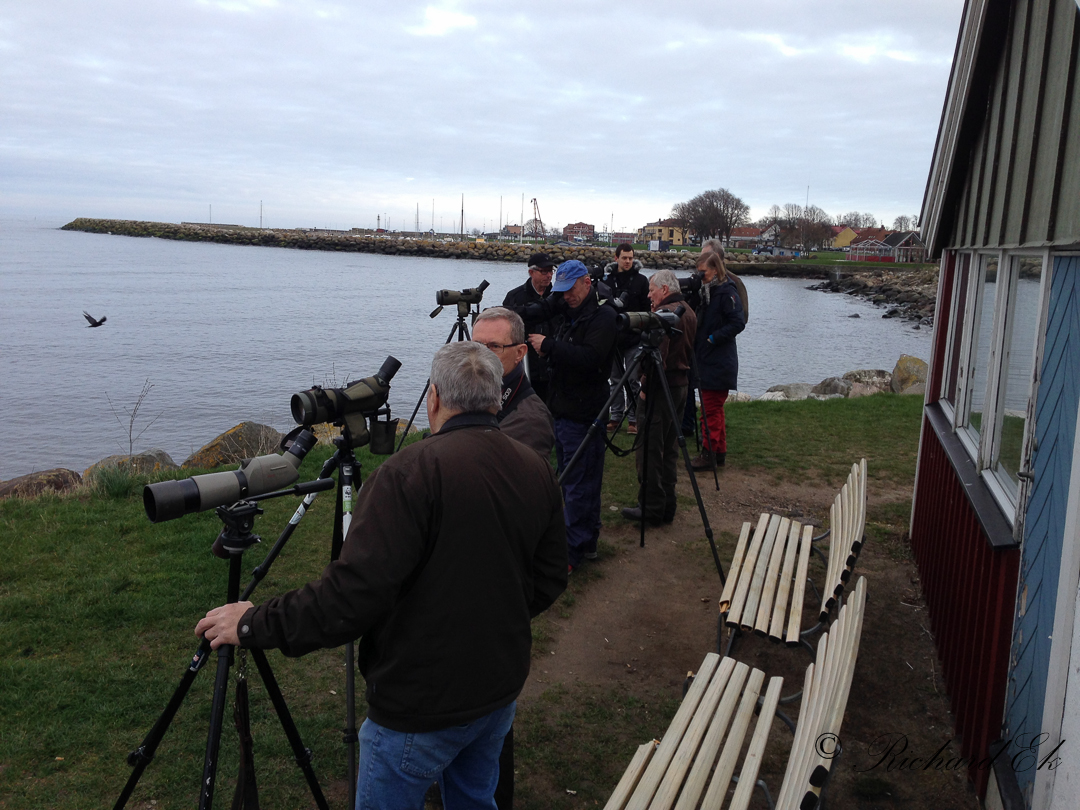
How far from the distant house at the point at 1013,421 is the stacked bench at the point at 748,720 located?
56 cm

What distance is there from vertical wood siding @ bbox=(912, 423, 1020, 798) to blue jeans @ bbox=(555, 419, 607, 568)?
2.05 metres

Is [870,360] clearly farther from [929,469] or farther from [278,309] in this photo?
[278,309]

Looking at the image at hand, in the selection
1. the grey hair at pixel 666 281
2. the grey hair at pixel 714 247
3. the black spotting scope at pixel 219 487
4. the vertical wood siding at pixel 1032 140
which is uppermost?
the vertical wood siding at pixel 1032 140

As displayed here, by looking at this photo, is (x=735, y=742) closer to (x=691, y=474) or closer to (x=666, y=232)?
(x=691, y=474)

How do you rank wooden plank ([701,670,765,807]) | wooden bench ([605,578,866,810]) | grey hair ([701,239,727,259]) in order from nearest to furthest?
wooden bench ([605,578,866,810])
wooden plank ([701,670,765,807])
grey hair ([701,239,727,259])

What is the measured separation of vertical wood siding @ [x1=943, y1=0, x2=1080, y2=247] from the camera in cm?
265

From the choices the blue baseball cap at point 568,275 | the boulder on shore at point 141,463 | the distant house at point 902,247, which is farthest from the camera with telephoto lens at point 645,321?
the distant house at point 902,247

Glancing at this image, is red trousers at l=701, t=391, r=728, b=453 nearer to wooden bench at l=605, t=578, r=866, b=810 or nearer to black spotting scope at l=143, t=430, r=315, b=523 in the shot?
wooden bench at l=605, t=578, r=866, b=810

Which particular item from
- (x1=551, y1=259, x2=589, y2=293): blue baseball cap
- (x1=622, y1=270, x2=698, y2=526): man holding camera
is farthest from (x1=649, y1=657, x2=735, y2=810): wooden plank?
(x1=622, y1=270, x2=698, y2=526): man holding camera

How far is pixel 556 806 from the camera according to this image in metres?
3.15

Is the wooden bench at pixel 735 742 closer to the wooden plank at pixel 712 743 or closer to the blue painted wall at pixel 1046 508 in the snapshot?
the wooden plank at pixel 712 743

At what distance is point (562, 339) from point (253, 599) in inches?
96.9

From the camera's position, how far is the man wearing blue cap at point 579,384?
4.77m

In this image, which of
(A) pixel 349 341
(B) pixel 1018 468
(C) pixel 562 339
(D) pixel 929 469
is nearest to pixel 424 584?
(B) pixel 1018 468
